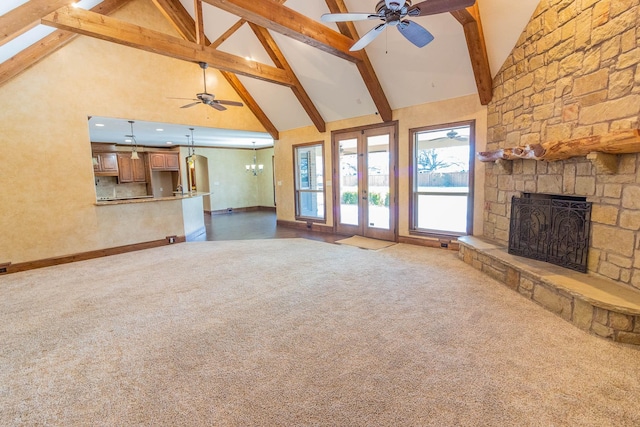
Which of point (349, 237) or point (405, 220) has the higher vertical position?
point (405, 220)

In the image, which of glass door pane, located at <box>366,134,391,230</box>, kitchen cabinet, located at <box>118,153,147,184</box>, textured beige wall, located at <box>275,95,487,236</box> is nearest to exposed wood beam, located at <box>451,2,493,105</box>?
textured beige wall, located at <box>275,95,487,236</box>

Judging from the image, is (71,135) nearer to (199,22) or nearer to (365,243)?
(199,22)

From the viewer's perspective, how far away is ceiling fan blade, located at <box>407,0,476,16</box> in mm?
2791

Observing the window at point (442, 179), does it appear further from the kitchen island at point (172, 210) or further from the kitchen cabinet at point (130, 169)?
the kitchen cabinet at point (130, 169)

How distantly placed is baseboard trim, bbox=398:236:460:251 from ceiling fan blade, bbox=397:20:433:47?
3.38 m

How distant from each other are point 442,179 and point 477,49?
2167mm

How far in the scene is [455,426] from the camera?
66.3 inches

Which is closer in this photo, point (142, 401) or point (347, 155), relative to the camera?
point (142, 401)

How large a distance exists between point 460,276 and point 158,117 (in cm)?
633

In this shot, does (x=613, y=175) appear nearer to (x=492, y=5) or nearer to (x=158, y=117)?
(x=492, y=5)

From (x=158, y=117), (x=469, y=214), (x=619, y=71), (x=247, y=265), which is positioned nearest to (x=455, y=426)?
(x=619, y=71)

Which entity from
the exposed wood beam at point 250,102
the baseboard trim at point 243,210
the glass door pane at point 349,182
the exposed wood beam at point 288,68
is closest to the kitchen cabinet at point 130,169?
the baseboard trim at point 243,210

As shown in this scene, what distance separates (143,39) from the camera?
420cm

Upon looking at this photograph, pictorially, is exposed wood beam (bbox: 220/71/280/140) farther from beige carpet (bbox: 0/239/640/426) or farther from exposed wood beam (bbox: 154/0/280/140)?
beige carpet (bbox: 0/239/640/426)
